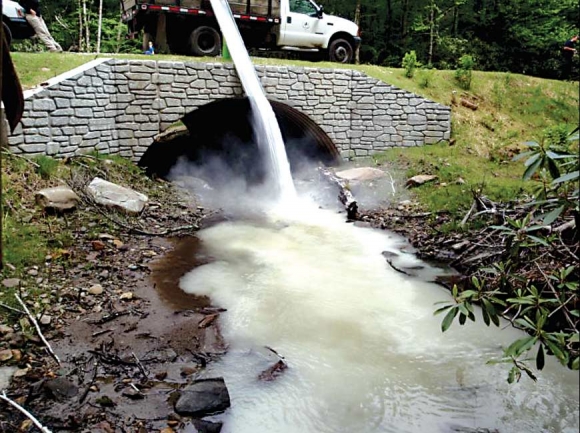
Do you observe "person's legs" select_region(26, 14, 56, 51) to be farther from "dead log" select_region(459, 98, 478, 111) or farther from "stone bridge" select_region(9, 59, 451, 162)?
"dead log" select_region(459, 98, 478, 111)

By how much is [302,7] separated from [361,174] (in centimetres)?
523

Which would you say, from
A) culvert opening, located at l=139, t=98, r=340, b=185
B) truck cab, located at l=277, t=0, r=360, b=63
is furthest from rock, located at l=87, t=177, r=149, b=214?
truck cab, located at l=277, t=0, r=360, b=63

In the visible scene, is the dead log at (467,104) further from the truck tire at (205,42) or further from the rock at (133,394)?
the rock at (133,394)

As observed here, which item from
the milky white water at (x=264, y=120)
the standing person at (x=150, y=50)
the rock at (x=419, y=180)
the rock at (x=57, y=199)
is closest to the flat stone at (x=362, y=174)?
the rock at (x=419, y=180)

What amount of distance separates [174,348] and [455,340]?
8.21ft

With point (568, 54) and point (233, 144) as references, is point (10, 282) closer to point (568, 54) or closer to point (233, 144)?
point (233, 144)

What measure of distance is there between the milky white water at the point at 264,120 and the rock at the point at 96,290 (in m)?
5.42

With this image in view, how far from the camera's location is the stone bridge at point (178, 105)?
7.76 meters

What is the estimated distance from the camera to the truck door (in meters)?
12.5

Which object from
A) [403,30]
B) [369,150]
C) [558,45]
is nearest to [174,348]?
[369,150]

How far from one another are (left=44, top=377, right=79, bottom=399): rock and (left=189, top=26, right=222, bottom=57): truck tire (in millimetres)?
9442

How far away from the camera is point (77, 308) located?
466 centimetres

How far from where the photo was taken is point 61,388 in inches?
135

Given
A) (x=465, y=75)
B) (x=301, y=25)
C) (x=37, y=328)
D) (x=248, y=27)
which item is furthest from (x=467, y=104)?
(x=37, y=328)
